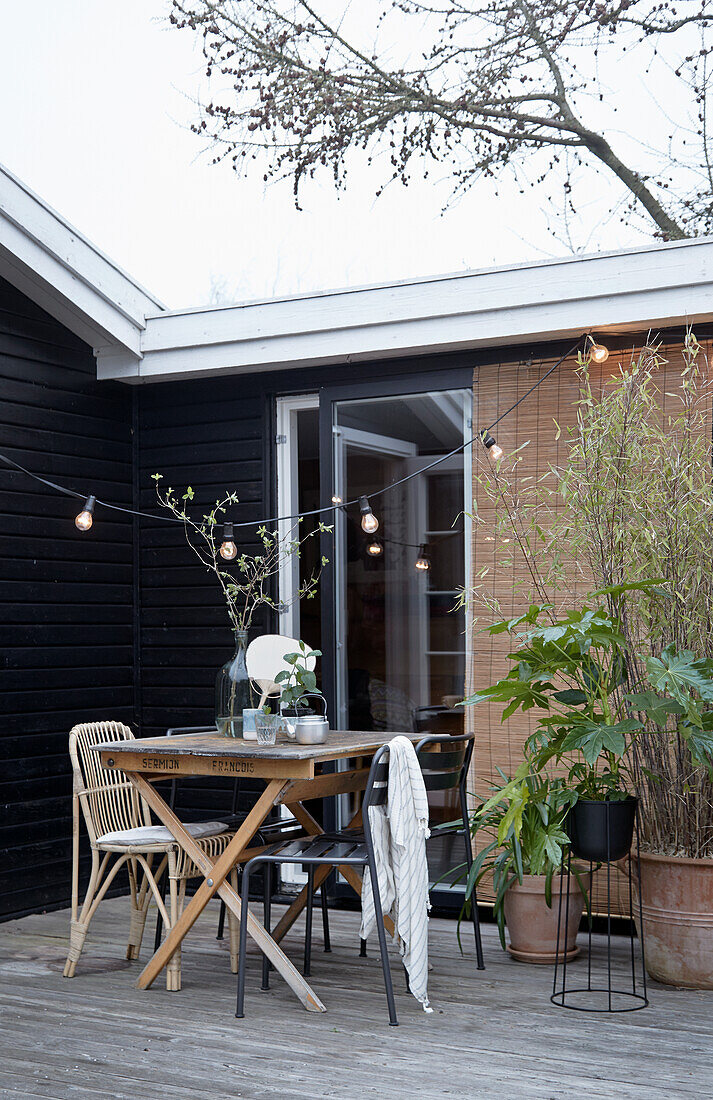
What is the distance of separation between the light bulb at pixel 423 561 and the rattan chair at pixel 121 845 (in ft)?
4.83

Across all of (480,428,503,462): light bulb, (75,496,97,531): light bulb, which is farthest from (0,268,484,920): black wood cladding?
(75,496,97,531): light bulb

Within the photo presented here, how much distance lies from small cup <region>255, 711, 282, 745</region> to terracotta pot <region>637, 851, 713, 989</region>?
1.36 meters

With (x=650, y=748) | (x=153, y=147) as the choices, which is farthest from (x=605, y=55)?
(x=650, y=748)

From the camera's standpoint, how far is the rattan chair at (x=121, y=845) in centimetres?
405

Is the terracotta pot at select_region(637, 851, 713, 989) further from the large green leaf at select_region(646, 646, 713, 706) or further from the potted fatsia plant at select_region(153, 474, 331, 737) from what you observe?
the potted fatsia plant at select_region(153, 474, 331, 737)

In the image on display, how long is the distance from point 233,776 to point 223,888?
1.30 ft

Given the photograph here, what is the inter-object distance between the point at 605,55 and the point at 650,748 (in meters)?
5.78

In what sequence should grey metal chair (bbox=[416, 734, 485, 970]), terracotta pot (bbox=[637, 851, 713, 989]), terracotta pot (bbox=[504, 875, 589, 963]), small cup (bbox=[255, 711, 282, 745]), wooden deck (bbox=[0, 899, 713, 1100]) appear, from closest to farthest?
wooden deck (bbox=[0, 899, 713, 1100]) < terracotta pot (bbox=[637, 851, 713, 989]) < small cup (bbox=[255, 711, 282, 745]) < terracotta pot (bbox=[504, 875, 589, 963]) < grey metal chair (bbox=[416, 734, 485, 970])

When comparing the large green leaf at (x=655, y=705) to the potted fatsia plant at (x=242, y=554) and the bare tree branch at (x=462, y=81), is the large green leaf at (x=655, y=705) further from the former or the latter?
the bare tree branch at (x=462, y=81)

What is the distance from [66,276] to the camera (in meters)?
5.28

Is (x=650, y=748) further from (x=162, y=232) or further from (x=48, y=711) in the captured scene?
(x=162, y=232)

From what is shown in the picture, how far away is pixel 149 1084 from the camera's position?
3.06 meters

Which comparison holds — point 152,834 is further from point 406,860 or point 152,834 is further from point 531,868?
point 531,868

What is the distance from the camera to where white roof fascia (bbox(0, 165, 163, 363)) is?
5.00 m
